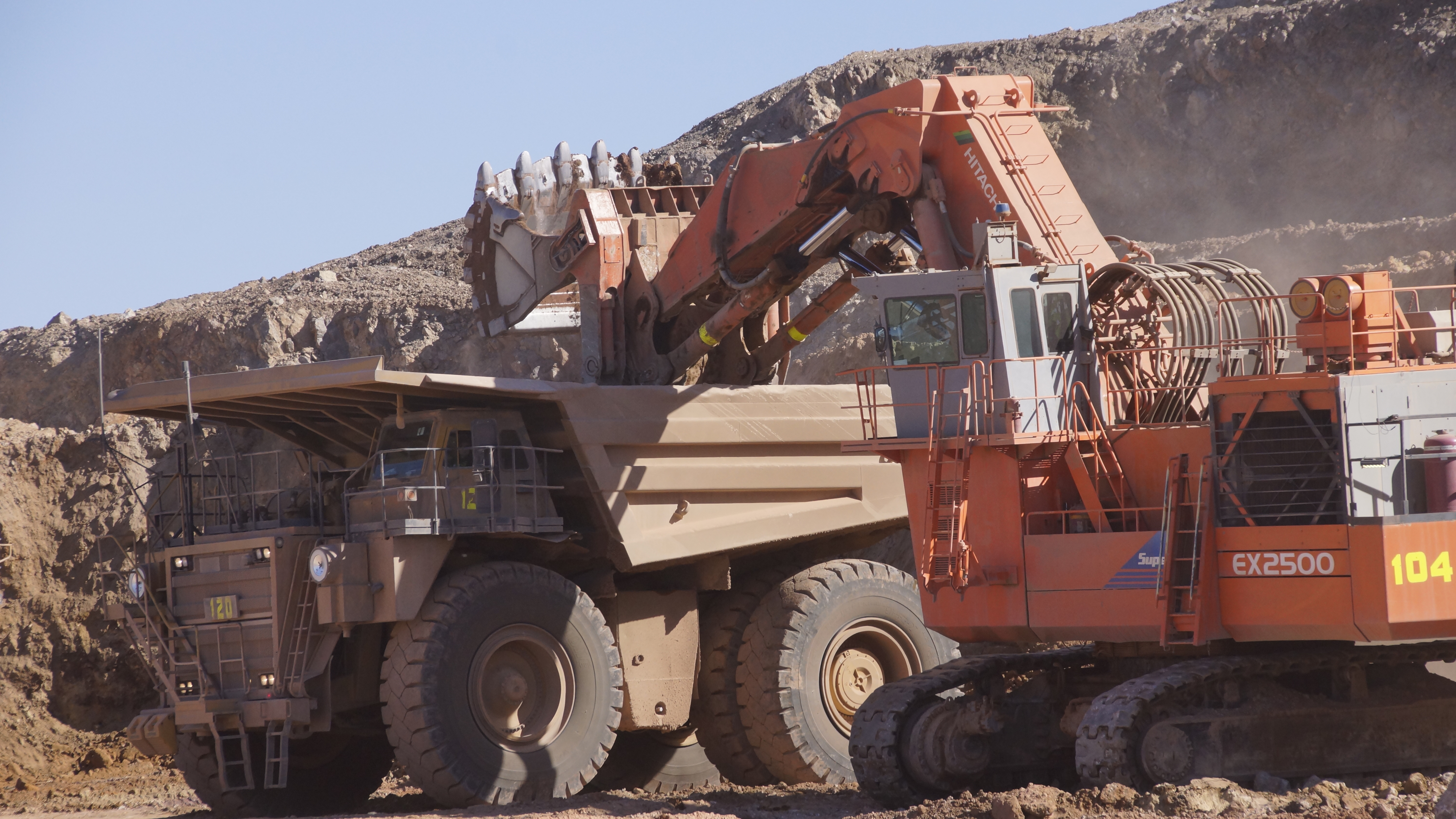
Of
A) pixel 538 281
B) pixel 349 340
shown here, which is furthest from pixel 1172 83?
pixel 538 281

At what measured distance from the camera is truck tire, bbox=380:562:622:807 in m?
10.8

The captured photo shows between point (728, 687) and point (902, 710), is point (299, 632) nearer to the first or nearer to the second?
point (728, 687)

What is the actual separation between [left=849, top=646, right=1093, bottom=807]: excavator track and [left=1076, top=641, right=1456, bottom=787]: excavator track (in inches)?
41.6

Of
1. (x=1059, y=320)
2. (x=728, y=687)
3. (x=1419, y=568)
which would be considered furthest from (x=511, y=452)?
(x=1419, y=568)

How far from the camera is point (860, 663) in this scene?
45.4 feet

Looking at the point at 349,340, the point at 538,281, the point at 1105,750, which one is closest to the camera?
the point at 1105,750

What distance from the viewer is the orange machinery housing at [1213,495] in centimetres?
893

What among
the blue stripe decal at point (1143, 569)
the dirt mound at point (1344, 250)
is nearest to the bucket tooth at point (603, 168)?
the blue stripe decal at point (1143, 569)

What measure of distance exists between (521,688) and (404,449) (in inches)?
77.4

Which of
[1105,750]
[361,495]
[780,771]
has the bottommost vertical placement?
[780,771]

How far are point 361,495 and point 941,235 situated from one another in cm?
463

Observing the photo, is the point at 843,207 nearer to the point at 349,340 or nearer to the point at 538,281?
the point at 538,281

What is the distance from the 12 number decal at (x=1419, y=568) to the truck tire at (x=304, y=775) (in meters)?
7.03

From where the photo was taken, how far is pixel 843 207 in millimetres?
12438
